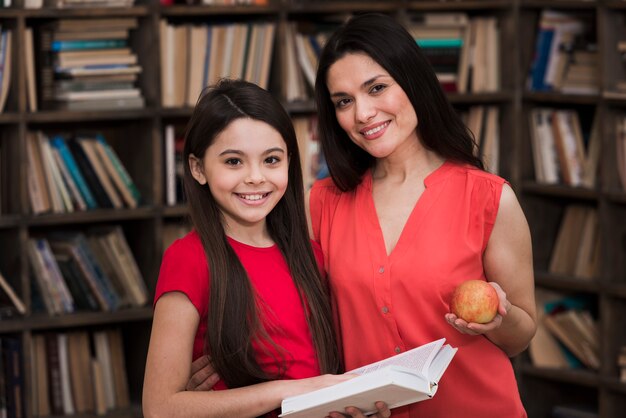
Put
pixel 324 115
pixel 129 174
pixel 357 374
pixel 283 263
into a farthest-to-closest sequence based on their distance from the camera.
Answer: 1. pixel 129 174
2. pixel 324 115
3. pixel 283 263
4. pixel 357 374

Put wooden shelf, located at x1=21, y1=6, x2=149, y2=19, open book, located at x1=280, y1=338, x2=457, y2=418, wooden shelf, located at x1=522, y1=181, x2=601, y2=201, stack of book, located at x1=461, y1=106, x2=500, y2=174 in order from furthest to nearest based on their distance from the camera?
stack of book, located at x1=461, y1=106, x2=500, y2=174
wooden shelf, located at x1=522, y1=181, x2=601, y2=201
wooden shelf, located at x1=21, y1=6, x2=149, y2=19
open book, located at x1=280, y1=338, x2=457, y2=418

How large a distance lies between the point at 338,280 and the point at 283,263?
14 centimetres

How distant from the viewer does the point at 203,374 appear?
191cm

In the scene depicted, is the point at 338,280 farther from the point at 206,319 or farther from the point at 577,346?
the point at 577,346

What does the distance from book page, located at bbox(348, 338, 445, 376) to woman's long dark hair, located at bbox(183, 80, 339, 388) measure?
14cm

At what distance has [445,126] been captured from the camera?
2.13m

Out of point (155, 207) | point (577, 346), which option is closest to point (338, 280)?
point (155, 207)

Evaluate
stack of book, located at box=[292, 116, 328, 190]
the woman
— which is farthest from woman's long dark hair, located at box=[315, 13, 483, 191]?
stack of book, located at box=[292, 116, 328, 190]

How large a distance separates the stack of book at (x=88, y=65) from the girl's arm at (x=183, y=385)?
1798mm

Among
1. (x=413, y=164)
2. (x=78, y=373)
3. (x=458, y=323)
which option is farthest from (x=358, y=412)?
(x=78, y=373)

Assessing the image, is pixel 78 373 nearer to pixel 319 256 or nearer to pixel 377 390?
pixel 319 256

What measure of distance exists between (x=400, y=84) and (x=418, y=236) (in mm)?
316

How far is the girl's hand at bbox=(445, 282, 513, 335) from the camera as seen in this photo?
6.27 ft

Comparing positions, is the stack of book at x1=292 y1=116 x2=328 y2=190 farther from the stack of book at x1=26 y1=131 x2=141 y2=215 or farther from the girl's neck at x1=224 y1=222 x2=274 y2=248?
the girl's neck at x1=224 y1=222 x2=274 y2=248
